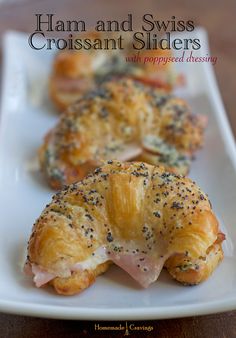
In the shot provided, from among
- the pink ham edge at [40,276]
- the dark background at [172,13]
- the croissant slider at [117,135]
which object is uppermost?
the dark background at [172,13]

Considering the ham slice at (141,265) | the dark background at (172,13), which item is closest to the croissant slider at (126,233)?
the ham slice at (141,265)

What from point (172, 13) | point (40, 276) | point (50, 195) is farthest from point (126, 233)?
point (172, 13)

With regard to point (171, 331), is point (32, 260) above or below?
above

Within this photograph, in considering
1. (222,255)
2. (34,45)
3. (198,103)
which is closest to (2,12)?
(34,45)

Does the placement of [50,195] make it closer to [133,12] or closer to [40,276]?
[40,276]

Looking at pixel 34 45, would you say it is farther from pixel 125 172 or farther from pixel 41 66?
pixel 125 172

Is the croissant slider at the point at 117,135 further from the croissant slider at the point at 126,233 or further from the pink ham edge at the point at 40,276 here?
the pink ham edge at the point at 40,276

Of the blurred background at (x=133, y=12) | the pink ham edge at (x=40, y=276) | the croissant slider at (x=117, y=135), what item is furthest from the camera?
the blurred background at (x=133, y=12)
